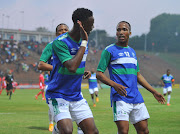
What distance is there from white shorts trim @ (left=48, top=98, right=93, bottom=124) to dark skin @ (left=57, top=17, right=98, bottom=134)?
0.26ft

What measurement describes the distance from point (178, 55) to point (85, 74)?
325 ft

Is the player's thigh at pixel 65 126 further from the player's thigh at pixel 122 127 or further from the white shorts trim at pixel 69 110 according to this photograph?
the player's thigh at pixel 122 127

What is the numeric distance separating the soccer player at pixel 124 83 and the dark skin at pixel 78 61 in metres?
0.85

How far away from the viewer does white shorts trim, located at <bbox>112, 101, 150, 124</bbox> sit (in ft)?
20.3

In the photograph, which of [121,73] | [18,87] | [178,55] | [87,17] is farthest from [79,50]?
[178,55]

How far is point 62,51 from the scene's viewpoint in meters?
5.20

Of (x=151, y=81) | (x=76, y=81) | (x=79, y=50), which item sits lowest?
(x=151, y=81)

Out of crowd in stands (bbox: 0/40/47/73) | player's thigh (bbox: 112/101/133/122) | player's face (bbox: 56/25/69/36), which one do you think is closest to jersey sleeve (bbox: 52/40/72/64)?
player's thigh (bbox: 112/101/133/122)

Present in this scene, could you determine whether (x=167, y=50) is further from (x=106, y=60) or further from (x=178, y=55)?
(x=106, y=60)

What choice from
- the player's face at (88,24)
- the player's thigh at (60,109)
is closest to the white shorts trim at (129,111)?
the player's thigh at (60,109)

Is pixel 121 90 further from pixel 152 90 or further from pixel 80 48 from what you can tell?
pixel 80 48

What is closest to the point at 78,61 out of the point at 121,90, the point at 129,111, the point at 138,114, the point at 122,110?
the point at 121,90

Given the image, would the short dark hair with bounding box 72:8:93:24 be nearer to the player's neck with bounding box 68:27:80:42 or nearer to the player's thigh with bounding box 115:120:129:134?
the player's neck with bounding box 68:27:80:42

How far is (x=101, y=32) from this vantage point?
137625 mm
